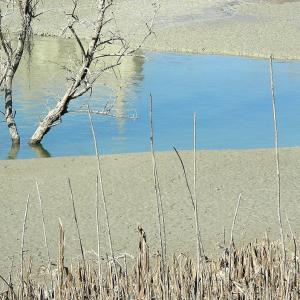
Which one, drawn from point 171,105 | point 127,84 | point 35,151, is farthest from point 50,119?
point 127,84

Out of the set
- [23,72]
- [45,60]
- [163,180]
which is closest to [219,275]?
[163,180]

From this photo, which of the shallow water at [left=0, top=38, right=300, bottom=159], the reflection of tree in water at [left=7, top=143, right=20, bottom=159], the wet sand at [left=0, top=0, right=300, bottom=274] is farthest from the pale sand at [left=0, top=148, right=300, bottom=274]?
the reflection of tree in water at [left=7, top=143, right=20, bottom=159]

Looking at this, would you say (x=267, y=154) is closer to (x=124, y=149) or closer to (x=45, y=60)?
(x=124, y=149)

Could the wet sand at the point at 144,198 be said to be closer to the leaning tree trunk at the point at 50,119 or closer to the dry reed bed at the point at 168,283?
the leaning tree trunk at the point at 50,119

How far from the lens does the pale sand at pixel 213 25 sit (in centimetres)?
2392

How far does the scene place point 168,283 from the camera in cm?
485

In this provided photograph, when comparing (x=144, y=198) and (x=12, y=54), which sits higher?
(x=12, y=54)

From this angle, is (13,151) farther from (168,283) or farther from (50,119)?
(168,283)

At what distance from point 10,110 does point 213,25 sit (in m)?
14.2

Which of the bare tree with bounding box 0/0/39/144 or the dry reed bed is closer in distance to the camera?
the dry reed bed

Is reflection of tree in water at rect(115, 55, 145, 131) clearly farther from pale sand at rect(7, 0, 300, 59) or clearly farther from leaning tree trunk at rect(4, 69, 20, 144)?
leaning tree trunk at rect(4, 69, 20, 144)

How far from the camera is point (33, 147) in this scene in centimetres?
1316

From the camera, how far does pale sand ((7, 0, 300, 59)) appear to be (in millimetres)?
23922

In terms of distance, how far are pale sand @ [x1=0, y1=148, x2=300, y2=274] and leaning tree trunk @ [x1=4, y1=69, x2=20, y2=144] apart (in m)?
1.71
